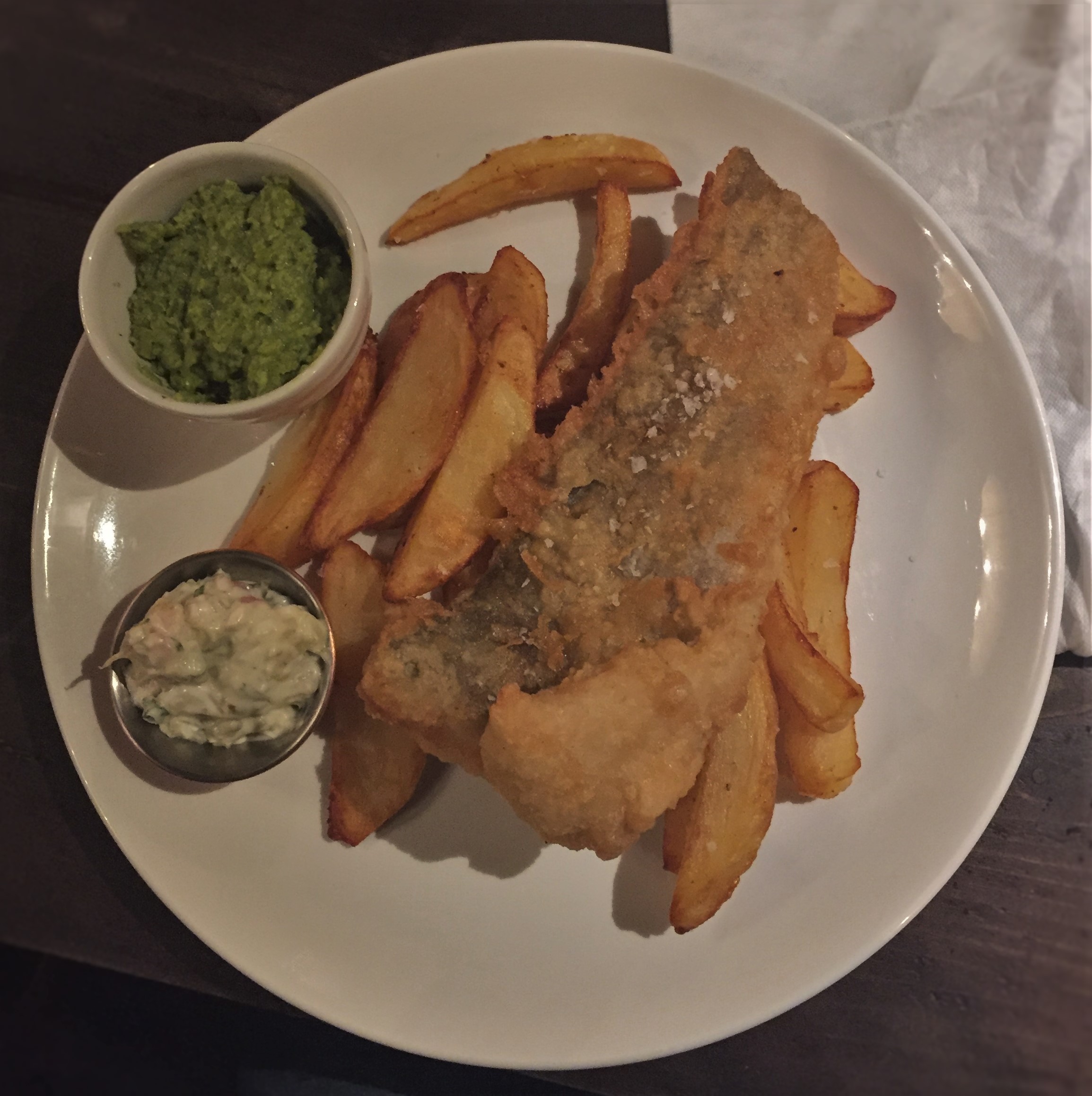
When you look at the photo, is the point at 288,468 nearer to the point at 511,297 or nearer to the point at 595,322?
the point at 511,297

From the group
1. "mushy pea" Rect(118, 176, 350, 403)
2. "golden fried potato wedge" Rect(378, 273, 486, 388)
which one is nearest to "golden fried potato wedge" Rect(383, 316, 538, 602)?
"golden fried potato wedge" Rect(378, 273, 486, 388)

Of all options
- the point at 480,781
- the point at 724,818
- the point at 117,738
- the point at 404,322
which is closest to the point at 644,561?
the point at 724,818

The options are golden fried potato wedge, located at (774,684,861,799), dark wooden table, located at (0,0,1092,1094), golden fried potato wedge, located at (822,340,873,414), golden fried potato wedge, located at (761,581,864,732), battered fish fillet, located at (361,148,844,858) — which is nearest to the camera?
battered fish fillet, located at (361,148,844,858)

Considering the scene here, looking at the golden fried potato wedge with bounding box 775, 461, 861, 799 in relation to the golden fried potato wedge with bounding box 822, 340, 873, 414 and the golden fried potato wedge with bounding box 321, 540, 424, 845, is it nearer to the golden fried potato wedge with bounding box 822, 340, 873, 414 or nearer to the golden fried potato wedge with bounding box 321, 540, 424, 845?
the golden fried potato wedge with bounding box 822, 340, 873, 414

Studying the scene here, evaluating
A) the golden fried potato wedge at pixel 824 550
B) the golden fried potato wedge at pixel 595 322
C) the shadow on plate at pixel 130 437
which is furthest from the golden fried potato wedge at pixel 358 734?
the golden fried potato wedge at pixel 824 550

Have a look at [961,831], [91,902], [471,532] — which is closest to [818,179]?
[471,532]
